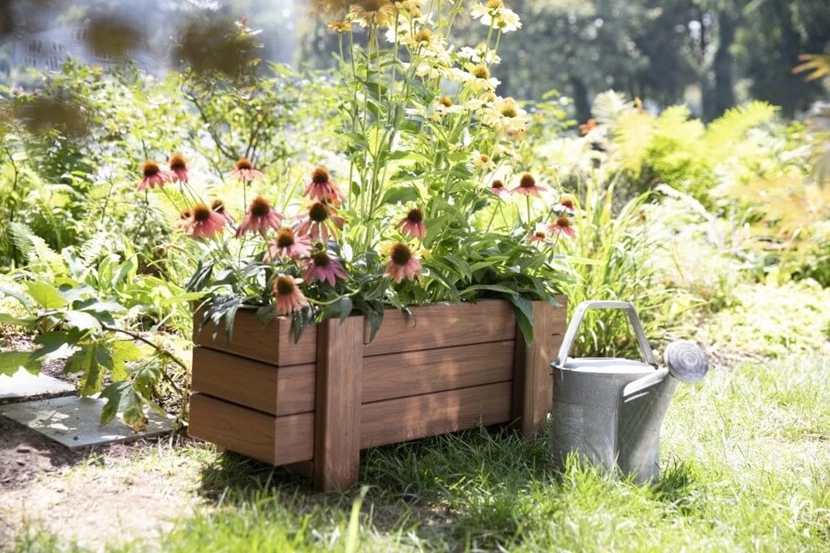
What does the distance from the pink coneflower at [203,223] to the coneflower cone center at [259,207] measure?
10cm

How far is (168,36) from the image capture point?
1600 mm

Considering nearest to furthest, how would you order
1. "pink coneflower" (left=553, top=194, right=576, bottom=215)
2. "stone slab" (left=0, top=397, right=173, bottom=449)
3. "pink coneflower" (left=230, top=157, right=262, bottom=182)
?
1. "pink coneflower" (left=230, top=157, right=262, bottom=182)
2. "stone slab" (left=0, top=397, right=173, bottom=449)
3. "pink coneflower" (left=553, top=194, right=576, bottom=215)

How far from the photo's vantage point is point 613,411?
2.37 metres

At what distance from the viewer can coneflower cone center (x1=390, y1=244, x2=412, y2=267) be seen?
2.15 m

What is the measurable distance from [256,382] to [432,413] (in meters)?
0.56

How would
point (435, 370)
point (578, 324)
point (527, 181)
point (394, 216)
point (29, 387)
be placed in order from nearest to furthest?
point (578, 324) → point (435, 370) → point (527, 181) → point (394, 216) → point (29, 387)

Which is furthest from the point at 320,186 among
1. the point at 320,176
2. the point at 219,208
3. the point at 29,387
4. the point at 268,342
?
the point at 29,387

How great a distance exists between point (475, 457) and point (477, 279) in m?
0.53

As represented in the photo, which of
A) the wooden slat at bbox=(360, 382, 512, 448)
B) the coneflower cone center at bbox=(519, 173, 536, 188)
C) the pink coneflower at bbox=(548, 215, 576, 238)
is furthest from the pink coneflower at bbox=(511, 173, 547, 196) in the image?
the wooden slat at bbox=(360, 382, 512, 448)

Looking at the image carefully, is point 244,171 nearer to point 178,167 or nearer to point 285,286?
point 178,167

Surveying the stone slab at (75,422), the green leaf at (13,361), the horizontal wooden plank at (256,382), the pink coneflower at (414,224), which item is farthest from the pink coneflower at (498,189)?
the green leaf at (13,361)

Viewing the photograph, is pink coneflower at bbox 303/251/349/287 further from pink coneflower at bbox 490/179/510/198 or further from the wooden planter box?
pink coneflower at bbox 490/179/510/198

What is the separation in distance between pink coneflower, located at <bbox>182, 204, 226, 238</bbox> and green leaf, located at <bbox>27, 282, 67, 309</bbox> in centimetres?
66

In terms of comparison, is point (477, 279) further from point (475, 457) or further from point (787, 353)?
point (787, 353)
